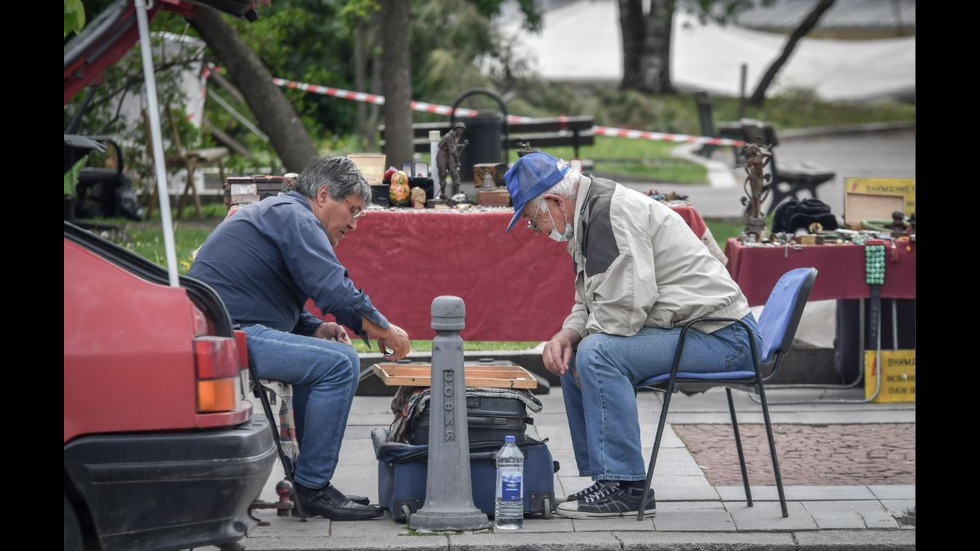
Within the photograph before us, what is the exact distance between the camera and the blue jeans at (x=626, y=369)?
5109 mm

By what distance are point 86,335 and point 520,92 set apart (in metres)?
18.3

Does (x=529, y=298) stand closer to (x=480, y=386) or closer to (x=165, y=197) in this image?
(x=480, y=386)

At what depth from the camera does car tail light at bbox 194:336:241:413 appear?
381 centimetres

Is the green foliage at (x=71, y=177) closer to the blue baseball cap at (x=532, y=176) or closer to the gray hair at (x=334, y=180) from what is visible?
the gray hair at (x=334, y=180)

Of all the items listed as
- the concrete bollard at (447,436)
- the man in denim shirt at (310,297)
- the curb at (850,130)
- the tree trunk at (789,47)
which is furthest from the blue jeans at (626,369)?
the tree trunk at (789,47)

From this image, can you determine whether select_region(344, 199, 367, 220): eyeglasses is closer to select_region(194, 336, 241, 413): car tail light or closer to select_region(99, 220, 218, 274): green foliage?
select_region(194, 336, 241, 413): car tail light

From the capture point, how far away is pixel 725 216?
524 inches

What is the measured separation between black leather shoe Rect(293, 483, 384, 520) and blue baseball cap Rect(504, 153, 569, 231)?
55.4 inches

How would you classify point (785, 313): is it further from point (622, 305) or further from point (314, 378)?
point (314, 378)

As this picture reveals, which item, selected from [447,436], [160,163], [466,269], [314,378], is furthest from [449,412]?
[466,269]

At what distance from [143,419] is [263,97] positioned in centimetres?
818

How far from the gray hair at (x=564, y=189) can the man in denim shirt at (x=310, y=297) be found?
749 millimetres

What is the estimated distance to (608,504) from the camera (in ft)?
17.1

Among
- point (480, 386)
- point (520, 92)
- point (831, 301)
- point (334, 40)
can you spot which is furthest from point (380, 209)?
point (520, 92)
